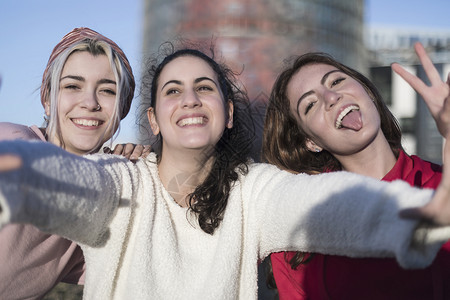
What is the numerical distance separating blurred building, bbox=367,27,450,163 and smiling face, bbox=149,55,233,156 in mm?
10314

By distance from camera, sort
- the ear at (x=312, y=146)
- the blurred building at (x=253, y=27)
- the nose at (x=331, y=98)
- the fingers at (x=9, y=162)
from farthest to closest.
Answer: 1. the blurred building at (x=253, y=27)
2. the ear at (x=312, y=146)
3. the nose at (x=331, y=98)
4. the fingers at (x=9, y=162)

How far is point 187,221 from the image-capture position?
1.85 metres

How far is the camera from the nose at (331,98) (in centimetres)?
199

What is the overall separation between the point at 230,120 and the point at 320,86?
458 millimetres

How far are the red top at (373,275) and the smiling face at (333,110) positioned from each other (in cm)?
22

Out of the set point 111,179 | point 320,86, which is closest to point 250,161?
point 320,86

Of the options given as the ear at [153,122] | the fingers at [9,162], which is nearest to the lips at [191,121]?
the ear at [153,122]

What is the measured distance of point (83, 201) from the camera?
4.58ft

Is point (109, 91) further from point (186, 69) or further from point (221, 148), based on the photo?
point (221, 148)

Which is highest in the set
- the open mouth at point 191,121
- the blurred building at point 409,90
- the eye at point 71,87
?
the eye at point 71,87

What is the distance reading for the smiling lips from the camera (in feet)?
6.38

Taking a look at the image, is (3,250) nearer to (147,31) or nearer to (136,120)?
(136,120)

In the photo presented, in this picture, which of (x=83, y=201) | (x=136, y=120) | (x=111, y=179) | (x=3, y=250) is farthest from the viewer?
(x=136, y=120)

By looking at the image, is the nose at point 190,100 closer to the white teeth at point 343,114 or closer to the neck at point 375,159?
the white teeth at point 343,114
